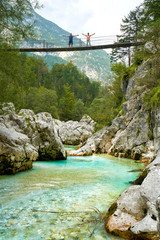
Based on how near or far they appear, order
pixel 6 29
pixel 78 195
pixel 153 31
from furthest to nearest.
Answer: pixel 153 31, pixel 6 29, pixel 78 195

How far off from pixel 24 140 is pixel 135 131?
9412mm

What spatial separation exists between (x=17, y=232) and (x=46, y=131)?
942 cm

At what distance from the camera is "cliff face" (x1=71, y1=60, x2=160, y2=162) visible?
13.3 meters

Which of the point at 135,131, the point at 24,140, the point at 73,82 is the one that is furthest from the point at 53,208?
the point at 73,82

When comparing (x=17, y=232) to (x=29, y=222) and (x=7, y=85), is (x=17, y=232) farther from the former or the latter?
(x=7, y=85)

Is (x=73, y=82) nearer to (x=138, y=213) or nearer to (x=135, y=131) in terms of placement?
(x=135, y=131)

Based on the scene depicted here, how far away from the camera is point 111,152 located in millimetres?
16094

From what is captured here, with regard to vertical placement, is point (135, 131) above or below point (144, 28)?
below

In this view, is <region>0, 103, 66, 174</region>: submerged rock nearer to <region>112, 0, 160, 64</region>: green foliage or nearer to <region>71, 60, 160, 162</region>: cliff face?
<region>71, 60, 160, 162</region>: cliff face

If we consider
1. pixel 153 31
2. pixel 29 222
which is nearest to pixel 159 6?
pixel 153 31

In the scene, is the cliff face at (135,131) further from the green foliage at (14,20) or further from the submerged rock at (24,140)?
the green foliage at (14,20)

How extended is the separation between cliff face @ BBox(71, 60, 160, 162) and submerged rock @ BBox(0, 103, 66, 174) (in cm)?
385

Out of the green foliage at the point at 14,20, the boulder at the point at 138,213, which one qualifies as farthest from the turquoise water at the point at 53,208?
the green foliage at the point at 14,20

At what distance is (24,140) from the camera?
8852 mm
